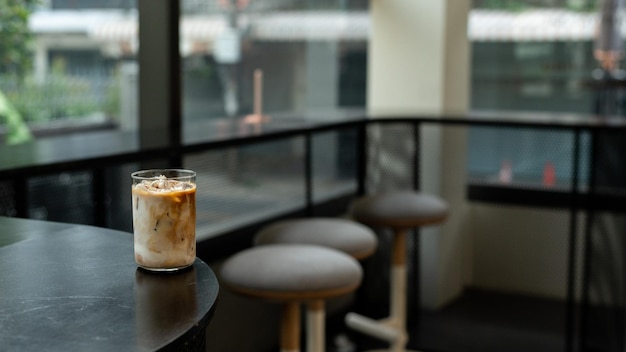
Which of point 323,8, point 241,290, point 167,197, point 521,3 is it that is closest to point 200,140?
point 241,290

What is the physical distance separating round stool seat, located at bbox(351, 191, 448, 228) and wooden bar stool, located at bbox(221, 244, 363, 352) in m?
0.85

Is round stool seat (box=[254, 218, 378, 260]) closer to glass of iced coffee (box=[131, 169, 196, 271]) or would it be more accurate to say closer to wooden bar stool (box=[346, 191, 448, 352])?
wooden bar stool (box=[346, 191, 448, 352])

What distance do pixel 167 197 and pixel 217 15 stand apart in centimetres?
285

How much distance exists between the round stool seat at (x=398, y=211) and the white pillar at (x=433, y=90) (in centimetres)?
60

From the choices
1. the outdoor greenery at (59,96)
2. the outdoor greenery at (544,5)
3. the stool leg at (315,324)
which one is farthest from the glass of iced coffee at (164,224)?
the outdoor greenery at (544,5)

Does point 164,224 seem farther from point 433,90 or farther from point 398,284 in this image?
point 433,90

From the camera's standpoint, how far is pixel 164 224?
1.08 meters

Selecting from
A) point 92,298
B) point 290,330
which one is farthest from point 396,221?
point 92,298

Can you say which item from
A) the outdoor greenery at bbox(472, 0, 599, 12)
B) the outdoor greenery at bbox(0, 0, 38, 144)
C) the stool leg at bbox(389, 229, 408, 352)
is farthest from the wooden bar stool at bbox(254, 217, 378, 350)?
the outdoor greenery at bbox(472, 0, 599, 12)

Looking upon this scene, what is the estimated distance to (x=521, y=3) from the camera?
615 centimetres

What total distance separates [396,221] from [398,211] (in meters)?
0.04

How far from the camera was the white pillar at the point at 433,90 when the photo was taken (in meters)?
3.78

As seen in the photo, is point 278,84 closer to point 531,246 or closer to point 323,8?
point 323,8

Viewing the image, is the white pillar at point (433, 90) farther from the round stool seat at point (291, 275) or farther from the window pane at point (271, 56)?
the round stool seat at point (291, 275)
